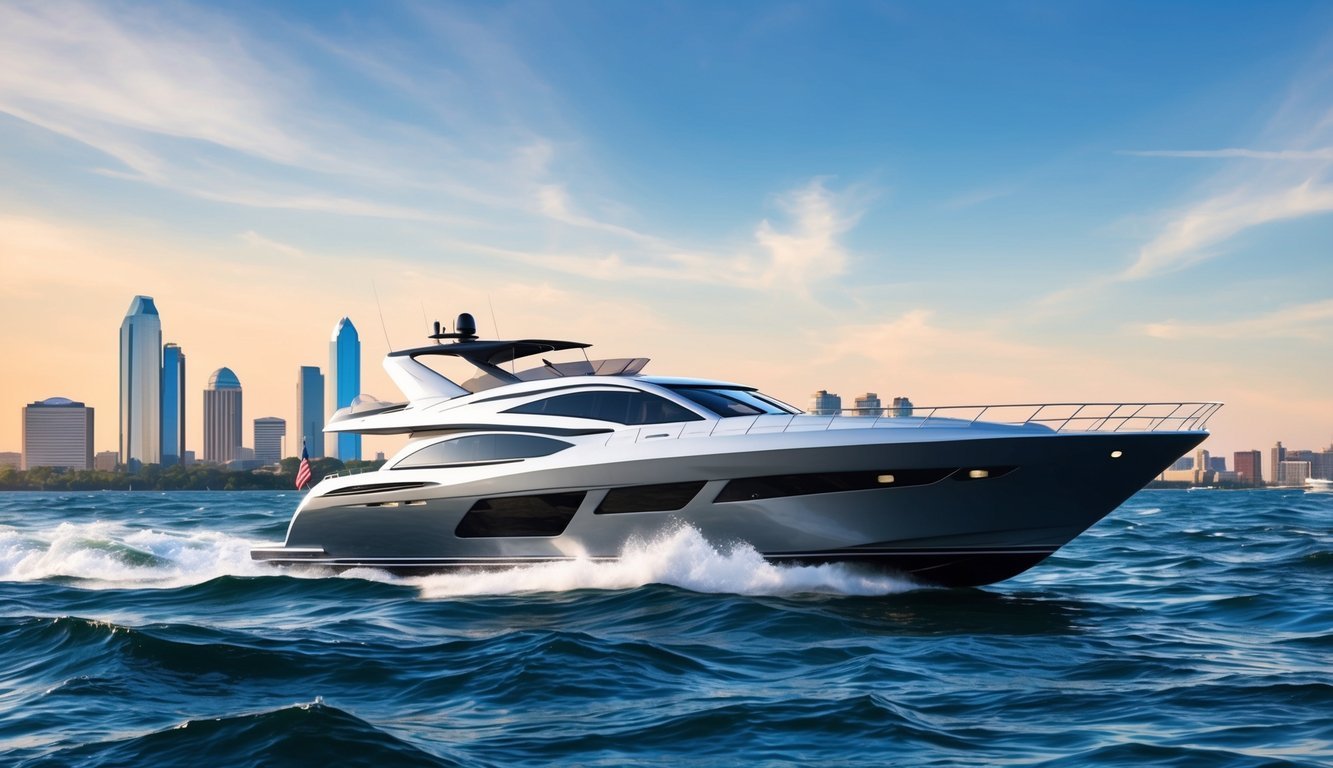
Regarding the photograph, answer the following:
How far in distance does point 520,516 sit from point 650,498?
1913mm

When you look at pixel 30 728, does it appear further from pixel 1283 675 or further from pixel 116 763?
pixel 1283 675

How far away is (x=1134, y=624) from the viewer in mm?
10141

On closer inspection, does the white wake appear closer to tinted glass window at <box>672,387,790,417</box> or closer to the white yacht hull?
the white yacht hull

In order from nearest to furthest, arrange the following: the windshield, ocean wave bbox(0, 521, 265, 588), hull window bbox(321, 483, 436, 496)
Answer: the windshield
hull window bbox(321, 483, 436, 496)
ocean wave bbox(0, 521, 265, 588)

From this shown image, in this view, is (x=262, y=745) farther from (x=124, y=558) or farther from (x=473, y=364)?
(x=124, y=558)

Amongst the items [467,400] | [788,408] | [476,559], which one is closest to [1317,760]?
[788,408]

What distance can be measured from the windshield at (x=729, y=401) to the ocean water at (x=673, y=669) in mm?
1818

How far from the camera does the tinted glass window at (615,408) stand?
41.4 feet

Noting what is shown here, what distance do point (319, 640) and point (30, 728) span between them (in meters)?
2.96

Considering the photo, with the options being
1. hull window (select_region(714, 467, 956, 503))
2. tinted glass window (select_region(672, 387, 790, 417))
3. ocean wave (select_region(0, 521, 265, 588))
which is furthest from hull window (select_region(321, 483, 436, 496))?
hull window (select_region(714, 467, 956, 503))

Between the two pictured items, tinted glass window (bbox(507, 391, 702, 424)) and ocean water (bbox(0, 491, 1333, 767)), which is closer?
ocean water (bbox(0, 491, 1333, 767))

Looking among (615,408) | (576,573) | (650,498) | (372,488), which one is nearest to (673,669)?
(650,498)

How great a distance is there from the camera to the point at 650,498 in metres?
12.1

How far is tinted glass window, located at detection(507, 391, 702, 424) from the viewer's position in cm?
1262
